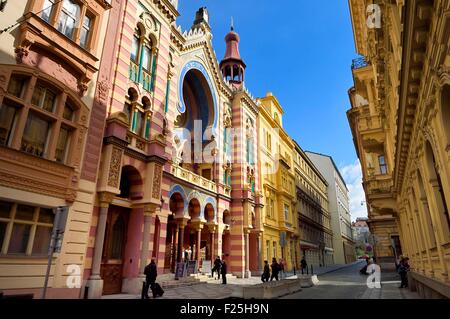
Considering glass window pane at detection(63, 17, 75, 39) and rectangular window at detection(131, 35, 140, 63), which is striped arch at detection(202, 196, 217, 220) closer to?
rectangular window at detection(131, 35, 140, 63)

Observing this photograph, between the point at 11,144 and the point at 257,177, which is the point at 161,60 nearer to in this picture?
the point at 11,144

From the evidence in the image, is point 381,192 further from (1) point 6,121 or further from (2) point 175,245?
(1) point 6,121

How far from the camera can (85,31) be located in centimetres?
1302

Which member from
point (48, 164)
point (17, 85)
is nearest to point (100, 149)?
point (48, 164)

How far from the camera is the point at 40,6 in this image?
1068cm

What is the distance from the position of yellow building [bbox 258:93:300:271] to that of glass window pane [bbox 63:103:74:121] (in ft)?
73.3

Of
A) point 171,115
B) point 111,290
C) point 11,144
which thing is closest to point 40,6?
point 11,144

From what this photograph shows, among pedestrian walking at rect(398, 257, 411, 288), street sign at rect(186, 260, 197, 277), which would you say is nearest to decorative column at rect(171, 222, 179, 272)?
street sign at rect(186, 260, 197, 277)

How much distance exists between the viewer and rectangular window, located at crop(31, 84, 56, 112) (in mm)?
10633

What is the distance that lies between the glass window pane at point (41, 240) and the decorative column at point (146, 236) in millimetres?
4773

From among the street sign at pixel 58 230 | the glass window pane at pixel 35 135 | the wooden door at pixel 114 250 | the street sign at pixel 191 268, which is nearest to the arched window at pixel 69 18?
the glass window pane at pixel 35 135

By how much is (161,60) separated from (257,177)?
16.4 metres

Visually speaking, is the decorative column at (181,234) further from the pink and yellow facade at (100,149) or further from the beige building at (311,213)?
the beige building at (311,213)

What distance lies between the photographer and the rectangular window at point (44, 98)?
10633 mm
